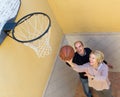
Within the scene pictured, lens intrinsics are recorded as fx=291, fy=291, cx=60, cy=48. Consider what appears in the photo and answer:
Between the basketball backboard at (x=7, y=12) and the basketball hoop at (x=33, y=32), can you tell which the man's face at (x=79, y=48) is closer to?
the basketball hoop at (x=33, y=32)

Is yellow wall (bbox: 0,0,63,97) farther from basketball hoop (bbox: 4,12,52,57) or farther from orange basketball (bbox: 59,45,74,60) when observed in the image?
orange basketball (bbox: 59,45,74,60)

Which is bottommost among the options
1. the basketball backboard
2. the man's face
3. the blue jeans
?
the blue jeans

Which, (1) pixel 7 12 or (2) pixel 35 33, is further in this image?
(2) pixel 35 33

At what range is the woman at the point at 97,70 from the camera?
3049 millimetres

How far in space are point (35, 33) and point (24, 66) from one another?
0.37m

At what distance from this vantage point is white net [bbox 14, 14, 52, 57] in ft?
9.74

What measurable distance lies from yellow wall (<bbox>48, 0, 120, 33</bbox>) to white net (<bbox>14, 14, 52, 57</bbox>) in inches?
15.0

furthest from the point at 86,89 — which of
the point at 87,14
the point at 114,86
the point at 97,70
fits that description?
the point at 87,14

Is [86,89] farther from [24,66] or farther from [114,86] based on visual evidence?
[24,66]

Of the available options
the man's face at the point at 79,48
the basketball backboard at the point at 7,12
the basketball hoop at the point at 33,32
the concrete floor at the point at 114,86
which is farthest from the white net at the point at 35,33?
the concrete floor at the point at 114,86

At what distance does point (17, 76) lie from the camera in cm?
294

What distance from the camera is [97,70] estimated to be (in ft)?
10.1

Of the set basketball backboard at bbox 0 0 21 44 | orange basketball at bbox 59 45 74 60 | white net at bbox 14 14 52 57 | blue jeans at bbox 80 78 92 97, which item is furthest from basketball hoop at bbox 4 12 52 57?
blue jeans at bbox 80 78 92 97

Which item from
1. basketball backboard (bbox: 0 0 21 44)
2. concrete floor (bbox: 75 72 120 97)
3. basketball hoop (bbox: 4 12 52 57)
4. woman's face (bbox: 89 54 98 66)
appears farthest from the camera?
concrete floor (bbox: 75 72 120 97)
